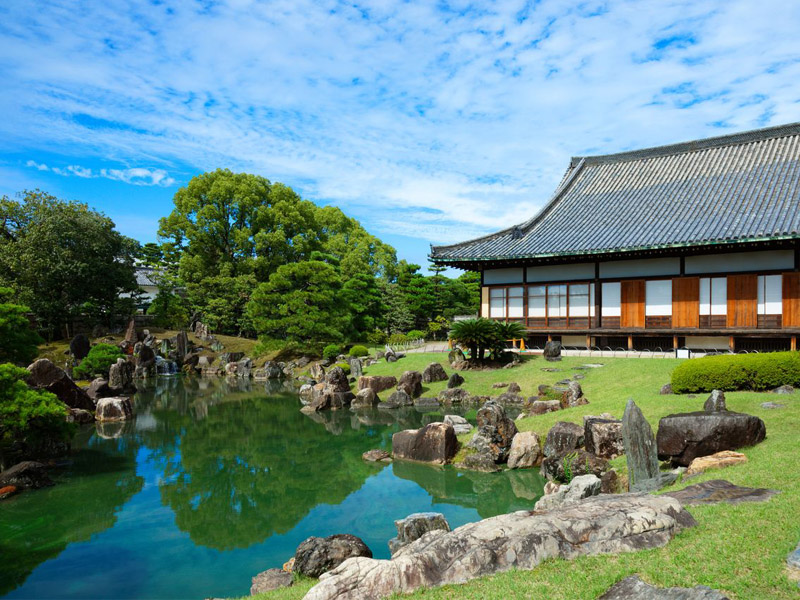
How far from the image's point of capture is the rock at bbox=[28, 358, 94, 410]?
883 inches

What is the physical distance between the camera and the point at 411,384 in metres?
24.1

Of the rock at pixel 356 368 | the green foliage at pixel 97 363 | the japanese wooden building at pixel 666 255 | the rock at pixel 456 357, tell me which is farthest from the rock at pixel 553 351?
the green foliage at pixel 97 363

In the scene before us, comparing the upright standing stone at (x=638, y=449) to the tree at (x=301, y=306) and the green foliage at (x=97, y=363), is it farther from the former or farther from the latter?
→ the green foliage at (x=97, y=363)

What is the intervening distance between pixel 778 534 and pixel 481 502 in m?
6.68

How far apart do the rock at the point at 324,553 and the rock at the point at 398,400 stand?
47.7 feet

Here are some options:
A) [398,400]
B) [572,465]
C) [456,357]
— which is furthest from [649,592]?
[456,357]

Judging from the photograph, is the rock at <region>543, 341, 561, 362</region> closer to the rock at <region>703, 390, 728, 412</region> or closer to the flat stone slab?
the rock at <region>703, 390, 728, 412</region>

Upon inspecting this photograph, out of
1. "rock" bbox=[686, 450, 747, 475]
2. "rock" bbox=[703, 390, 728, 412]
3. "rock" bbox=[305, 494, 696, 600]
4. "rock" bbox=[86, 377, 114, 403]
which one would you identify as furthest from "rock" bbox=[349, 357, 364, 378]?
"rock" bbox=[305, 494, 696, 600]

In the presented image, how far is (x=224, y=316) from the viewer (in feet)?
152

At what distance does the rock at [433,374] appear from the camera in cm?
2529

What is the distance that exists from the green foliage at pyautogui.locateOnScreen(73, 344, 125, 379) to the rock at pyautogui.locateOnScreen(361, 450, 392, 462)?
23.4 metres

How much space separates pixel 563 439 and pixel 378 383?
13.7 meters

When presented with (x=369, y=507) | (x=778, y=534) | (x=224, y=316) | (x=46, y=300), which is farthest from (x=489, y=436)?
(x=46, y=300)

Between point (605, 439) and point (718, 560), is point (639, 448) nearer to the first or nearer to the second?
point (605, 439)
